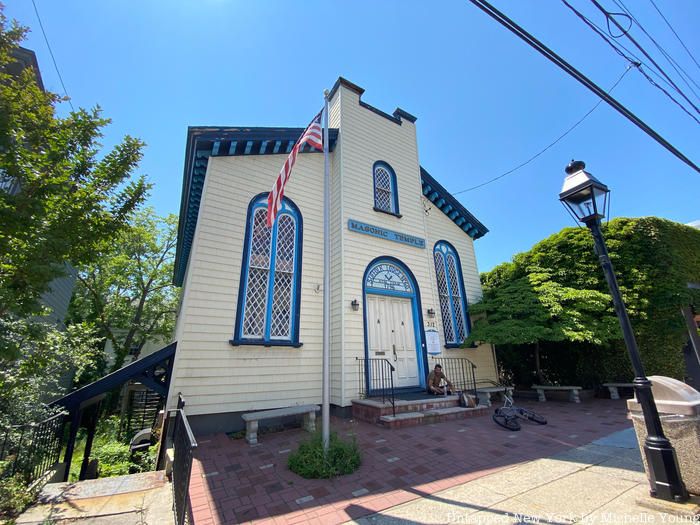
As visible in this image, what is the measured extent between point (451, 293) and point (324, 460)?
26.2 ft

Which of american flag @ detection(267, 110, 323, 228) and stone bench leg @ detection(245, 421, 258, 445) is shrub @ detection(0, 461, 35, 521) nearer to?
stone bench leg @ detection(245, 421, 258, 445)

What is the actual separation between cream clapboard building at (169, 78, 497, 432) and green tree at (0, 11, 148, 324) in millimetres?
2447

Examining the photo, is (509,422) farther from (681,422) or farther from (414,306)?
(414,306)

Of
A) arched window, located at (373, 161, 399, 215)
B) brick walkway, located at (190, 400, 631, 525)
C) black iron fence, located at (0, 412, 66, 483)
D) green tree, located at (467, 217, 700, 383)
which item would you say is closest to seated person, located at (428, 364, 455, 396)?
brick walkway, located at (190, 400, 631, 525)

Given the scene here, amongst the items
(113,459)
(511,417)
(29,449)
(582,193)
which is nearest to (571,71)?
(582,193)

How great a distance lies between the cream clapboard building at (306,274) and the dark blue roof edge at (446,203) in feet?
2.36

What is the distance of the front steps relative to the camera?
6.09 meters

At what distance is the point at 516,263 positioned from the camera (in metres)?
12.1

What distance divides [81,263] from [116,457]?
770cm

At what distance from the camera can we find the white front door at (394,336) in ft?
26.9

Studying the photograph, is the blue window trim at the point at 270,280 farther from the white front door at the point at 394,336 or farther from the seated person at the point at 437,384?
the seated person at the point at 437,384

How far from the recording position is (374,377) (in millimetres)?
7750

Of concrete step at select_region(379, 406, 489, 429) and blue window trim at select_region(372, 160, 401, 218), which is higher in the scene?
blue window trim at select_region(372, 160, 401, 218)

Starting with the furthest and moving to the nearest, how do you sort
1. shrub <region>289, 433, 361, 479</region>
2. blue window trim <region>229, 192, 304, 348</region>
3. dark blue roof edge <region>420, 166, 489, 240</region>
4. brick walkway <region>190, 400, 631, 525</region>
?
dark blue roof edge <region>420, 166, 489, 240</region>
blue window trim <region>229, 192, 304, 348</region>
shrub <region>289, 433, 361, 479</region>
brick walkway <region>190, 400, 631, 525</region>
